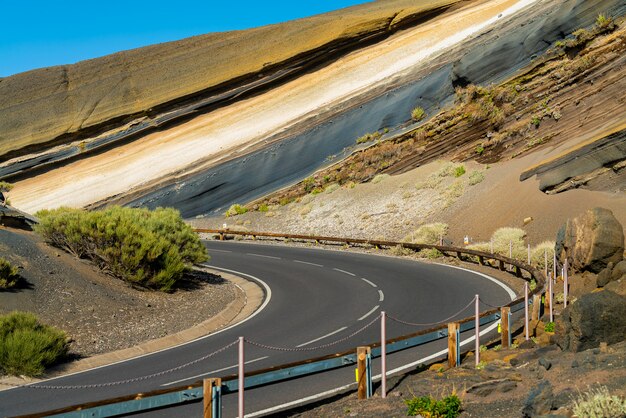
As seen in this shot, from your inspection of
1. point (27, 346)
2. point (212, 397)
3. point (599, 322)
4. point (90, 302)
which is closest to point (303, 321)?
point (90, 302)

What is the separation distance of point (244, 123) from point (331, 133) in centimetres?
787

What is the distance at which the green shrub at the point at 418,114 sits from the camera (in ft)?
154

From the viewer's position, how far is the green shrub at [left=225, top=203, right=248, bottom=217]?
4819 cm

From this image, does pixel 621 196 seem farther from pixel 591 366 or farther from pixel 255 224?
pixel 255 224

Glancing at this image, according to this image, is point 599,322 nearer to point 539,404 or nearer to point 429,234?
point 539,404

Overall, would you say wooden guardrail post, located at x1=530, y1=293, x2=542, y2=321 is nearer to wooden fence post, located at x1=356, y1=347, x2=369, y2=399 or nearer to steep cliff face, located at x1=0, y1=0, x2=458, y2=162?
wooden fence post, located at x1=356, y1=347, x2=369, y2=399

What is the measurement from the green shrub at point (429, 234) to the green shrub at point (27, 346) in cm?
2175

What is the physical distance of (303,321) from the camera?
55.6 ft

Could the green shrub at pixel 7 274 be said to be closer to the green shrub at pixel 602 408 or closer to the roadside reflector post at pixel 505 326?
the roadside reflector post at pixel 505 326

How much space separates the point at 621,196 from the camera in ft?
89.0

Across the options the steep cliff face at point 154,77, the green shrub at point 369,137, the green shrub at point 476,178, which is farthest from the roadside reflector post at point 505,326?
the steep cliff face at point 154,77

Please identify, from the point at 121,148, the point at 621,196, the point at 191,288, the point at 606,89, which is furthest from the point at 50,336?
the point at 121,148

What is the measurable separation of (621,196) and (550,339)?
16552mm

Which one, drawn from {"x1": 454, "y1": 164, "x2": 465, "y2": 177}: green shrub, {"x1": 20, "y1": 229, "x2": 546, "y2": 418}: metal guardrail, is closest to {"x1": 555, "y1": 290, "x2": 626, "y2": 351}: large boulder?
{"x1": 20, "y1": 229, "x2": 546, "y2": 418}: metal guardrail
